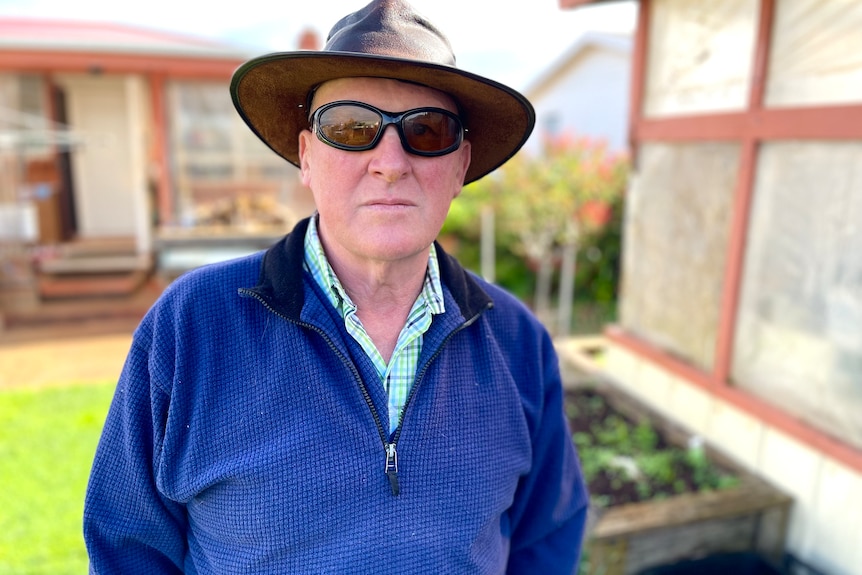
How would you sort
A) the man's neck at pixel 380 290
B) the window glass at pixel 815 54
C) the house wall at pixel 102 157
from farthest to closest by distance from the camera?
the house wall at pixel 102 157, the window glass at pixel 815 54, the man's neck at pixel 380 290

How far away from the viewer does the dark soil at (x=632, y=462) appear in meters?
3.17

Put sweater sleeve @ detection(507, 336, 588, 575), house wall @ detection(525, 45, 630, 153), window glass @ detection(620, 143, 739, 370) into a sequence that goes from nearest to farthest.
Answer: sweater sleeve @ detection(507, 336, 588, 575)
window glass @ detection(620, 143, 739, 370)
house wall @ detection(525, 45, 630, 153)

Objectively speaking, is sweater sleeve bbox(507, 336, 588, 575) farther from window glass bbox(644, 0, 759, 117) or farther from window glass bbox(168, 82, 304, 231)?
window glass bbox(168, 82, 304, 231)

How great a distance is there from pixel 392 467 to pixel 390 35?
89 cm

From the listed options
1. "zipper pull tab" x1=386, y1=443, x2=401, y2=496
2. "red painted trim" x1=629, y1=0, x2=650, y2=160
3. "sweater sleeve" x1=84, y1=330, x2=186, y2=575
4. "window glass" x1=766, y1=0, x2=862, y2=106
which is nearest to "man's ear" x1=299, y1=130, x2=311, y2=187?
"sweater sleeve" x1=84, y1=330, x2=186, y2=575

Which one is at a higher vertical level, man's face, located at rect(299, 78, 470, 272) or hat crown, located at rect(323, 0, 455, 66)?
hat crown, located at rect(323, 0, 455, 66)

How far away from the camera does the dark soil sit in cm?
317

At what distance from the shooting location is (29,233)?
740 centimetres

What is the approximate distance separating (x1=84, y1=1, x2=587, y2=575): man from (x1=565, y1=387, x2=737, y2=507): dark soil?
6.07ft

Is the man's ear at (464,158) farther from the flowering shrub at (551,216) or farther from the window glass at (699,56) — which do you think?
the flowering shrub at (551,216)

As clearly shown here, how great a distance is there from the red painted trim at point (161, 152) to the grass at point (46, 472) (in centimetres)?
346

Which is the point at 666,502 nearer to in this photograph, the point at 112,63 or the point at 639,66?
the point at 639,66

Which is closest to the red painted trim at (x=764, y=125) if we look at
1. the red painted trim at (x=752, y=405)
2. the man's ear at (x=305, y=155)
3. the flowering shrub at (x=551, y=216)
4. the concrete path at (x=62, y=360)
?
the red painted trim at (x=752, y=405)

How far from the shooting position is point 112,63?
298 inches
